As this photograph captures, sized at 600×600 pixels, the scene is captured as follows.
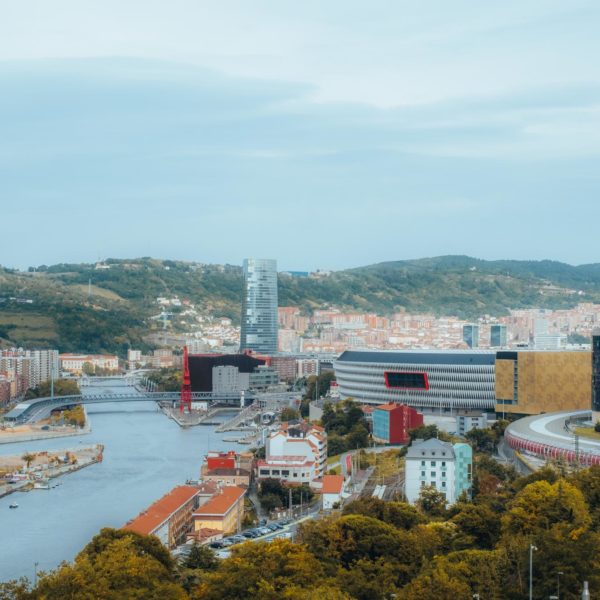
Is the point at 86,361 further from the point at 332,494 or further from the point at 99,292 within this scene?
the point at 332,494

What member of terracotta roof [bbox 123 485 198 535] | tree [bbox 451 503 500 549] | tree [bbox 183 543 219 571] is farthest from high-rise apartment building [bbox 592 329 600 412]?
tree [bbox 183 543 219 571]

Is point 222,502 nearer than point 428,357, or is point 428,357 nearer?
point 222,502

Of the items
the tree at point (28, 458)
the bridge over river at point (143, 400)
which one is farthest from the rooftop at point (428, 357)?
the tree at point (28, 458)

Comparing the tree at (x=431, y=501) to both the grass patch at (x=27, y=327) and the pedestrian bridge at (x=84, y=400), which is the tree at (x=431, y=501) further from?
the grass patch at (x=27, y=327)

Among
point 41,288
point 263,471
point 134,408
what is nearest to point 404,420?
point 263,471

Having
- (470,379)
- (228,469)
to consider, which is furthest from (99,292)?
(228,469)
